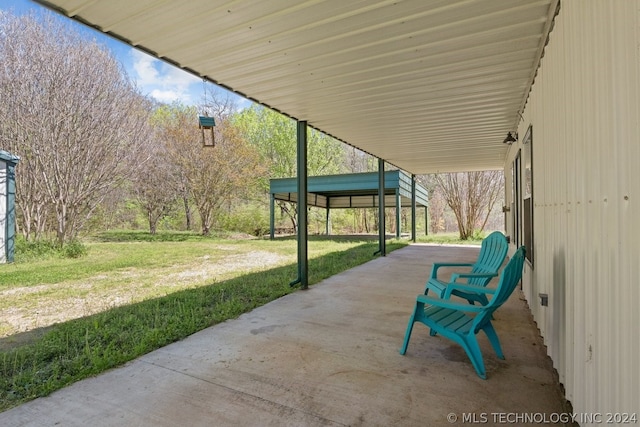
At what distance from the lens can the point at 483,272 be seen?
3.63 meters

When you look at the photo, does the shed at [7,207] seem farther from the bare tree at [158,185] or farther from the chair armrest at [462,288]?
the chair armrest at [462,288]

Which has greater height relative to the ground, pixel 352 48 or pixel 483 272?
pixel 352 48

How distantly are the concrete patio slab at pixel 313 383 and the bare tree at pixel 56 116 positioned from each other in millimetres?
8791

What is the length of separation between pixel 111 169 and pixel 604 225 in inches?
479

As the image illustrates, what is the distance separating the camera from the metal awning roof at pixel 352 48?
230 cm

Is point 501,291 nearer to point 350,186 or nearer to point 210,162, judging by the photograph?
point 350,186

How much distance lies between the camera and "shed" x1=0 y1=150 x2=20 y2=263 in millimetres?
7078

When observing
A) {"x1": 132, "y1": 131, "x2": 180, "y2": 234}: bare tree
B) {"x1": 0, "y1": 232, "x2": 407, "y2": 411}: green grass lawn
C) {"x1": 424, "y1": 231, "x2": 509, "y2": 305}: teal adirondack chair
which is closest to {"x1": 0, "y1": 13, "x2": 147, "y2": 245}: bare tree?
{"x1": 0, "y1": 232, "x2": 407, "y2": 411}: green grass lawn

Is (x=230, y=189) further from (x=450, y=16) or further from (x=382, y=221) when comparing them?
(x=450, y=16)

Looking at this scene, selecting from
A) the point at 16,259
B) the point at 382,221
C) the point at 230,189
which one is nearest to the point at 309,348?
the point at 382,221

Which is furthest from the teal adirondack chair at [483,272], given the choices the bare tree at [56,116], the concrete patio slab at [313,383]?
the bare tree at [56,116]

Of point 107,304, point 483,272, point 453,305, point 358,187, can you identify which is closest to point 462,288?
point 453,305

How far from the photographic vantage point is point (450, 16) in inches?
94.3

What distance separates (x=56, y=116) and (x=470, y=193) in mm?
15232
